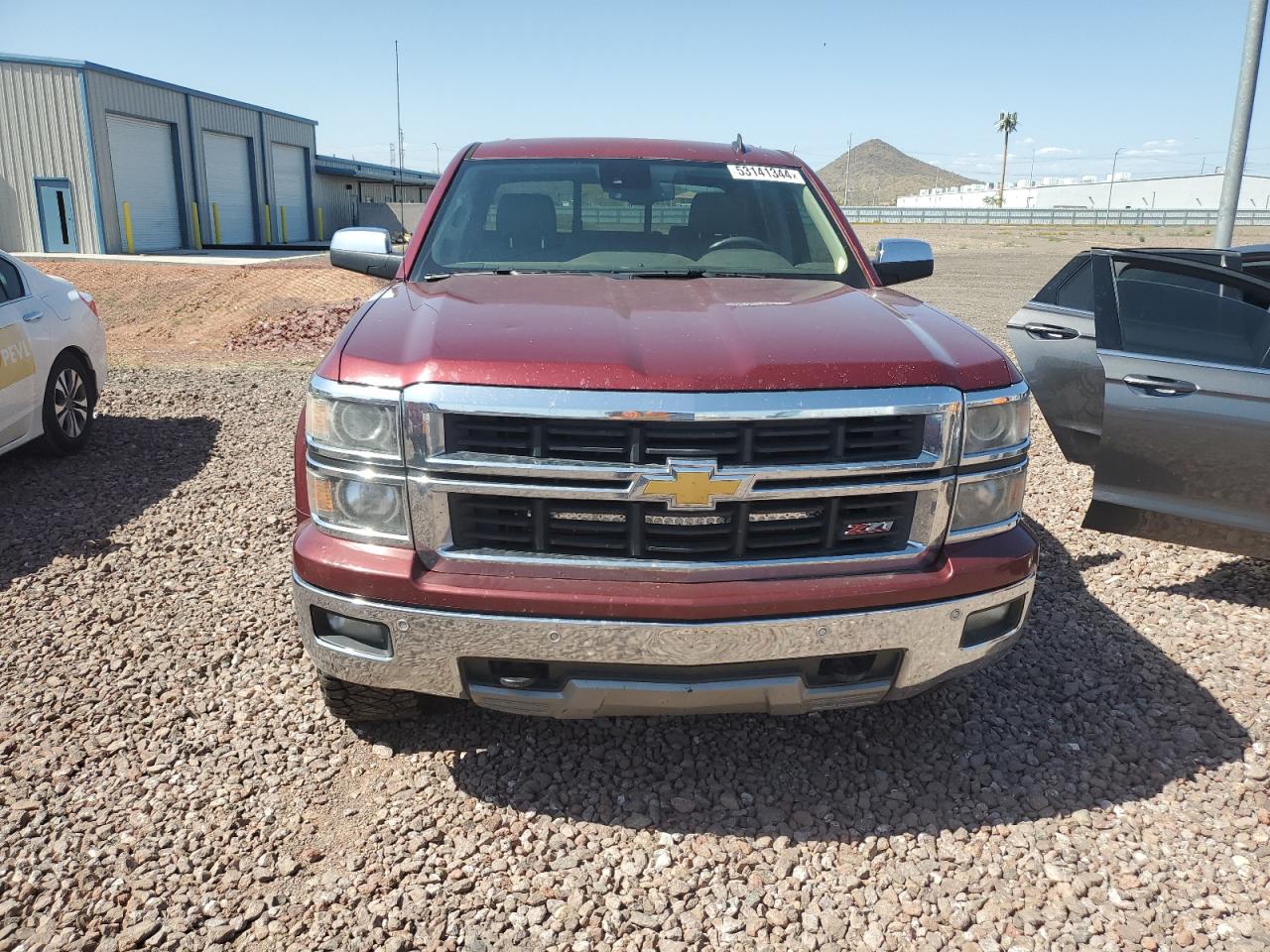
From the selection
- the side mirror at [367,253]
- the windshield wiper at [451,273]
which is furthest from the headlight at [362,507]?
the side mirror at [367,253]

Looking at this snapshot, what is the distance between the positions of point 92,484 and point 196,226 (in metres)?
28.1

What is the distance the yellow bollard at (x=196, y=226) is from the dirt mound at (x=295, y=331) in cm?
1880

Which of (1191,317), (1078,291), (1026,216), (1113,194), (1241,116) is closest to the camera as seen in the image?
(1191,317)

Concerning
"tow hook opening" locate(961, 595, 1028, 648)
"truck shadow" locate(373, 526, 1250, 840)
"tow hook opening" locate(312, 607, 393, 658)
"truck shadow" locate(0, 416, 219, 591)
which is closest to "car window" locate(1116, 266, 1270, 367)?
"truck shadow" locate(373, 526, 1250, 840)

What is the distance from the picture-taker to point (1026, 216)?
2842 inches

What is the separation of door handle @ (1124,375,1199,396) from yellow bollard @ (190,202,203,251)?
3197 centimetres

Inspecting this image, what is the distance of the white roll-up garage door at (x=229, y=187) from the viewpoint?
32031 millimetres

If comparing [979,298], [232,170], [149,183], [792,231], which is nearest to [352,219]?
[232,170]

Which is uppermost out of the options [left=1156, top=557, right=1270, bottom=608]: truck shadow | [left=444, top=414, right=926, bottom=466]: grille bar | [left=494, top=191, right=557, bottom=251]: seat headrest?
→ [left=494, top=191, right=557, bottom=251]: seat headrest

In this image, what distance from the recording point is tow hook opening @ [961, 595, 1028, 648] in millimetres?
2723

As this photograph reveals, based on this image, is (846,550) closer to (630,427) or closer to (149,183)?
(630,427)

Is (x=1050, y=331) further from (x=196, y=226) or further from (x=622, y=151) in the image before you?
(x=196, y=226)

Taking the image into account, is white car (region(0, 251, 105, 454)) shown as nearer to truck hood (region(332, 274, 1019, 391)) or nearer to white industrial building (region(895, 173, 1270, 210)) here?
truck hood (region(332, 274, 1019, 391))

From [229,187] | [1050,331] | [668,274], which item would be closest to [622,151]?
[668,274]
